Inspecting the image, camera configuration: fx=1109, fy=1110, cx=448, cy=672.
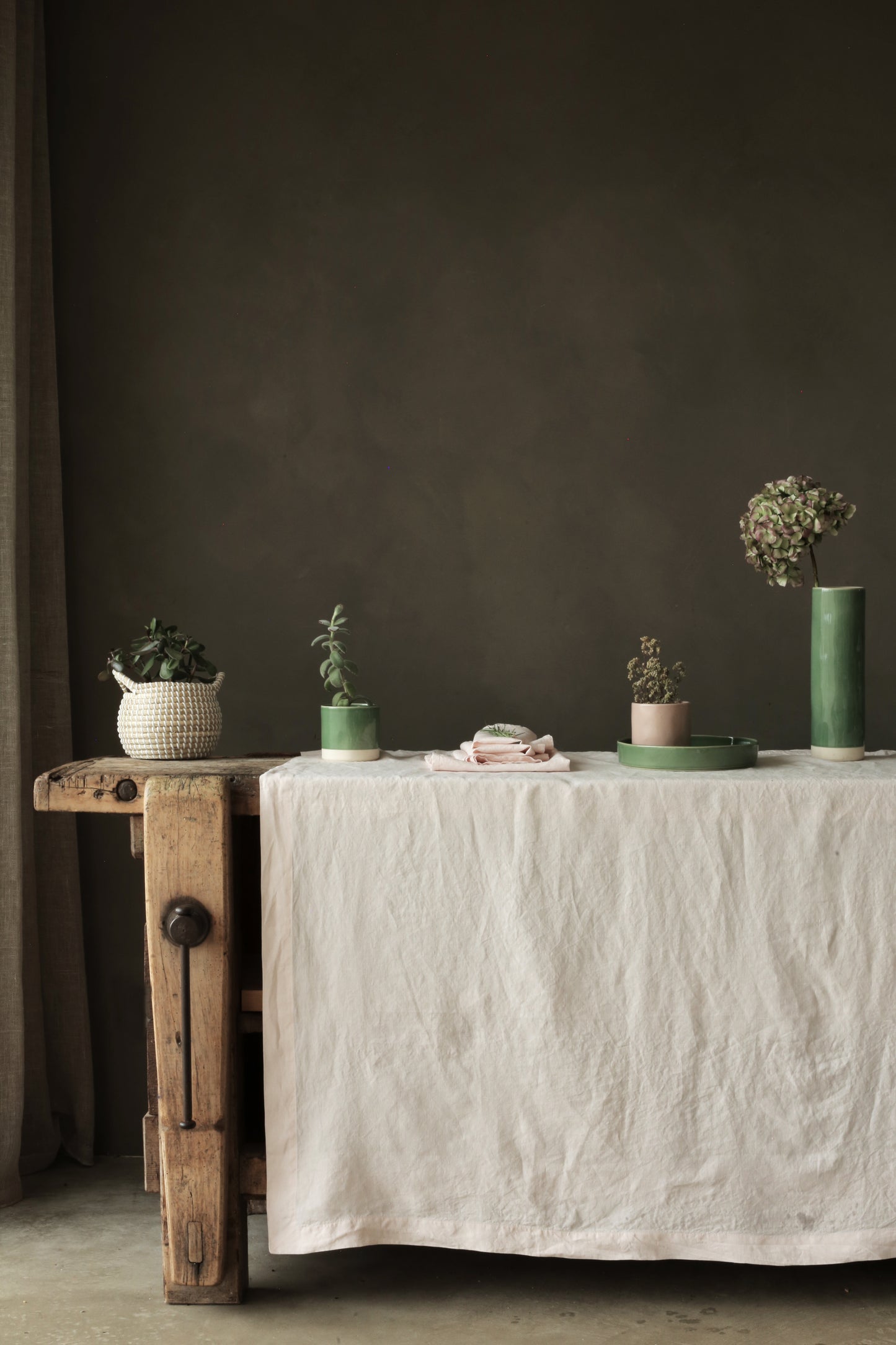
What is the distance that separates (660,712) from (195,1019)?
960 mm

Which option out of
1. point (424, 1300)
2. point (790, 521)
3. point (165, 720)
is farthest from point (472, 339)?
point (424, 1300)

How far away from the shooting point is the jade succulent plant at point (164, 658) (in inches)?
84.3

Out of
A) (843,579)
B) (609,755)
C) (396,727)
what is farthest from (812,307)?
(396,727)

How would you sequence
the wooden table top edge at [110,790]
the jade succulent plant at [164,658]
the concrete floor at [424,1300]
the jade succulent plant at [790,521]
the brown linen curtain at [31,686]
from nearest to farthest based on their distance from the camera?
1. the concrete floor at [424,1300]
2. the wooden table top edge at [110,790]
3. the jade succulent plant at [790,521]
4. the jade succulent plant at [164,658]
5. the brown linen curtain at [31,686]

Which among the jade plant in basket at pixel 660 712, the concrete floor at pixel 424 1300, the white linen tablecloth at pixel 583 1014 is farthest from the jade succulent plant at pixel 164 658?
the concrete floor at pixel 424 1300

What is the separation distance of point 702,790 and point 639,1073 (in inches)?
18.8

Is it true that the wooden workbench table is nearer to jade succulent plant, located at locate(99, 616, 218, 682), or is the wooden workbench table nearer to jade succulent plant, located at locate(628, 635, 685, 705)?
jade succulent plant, located at locate(99, 616, 218, 682)

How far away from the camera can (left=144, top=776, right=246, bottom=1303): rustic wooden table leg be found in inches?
72.7

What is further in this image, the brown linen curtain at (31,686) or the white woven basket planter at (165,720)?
the brown linen curtain at (31,686)

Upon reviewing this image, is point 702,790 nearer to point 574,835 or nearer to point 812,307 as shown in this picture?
point 574,835

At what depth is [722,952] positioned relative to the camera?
1813 mm

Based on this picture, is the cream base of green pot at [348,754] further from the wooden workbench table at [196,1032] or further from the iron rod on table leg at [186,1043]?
the iron rod on table leg at [186,1043]

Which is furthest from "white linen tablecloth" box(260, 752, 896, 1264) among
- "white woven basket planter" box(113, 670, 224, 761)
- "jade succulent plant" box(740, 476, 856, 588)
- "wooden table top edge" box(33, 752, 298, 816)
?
"jade succulent plant" box(740, 476, 856, 588)

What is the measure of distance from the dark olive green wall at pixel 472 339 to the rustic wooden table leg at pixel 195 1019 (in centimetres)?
68
